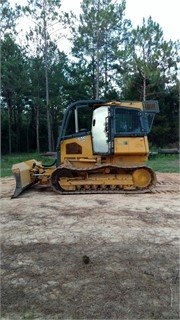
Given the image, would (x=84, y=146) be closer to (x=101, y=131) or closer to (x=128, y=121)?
(x=101, y=131)

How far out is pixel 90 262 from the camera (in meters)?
3.35

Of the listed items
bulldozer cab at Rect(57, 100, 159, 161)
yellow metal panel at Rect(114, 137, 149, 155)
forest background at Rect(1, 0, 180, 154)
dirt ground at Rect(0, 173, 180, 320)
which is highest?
forest background at Rect(1, 0, 180, 154)

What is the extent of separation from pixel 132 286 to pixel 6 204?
4041mm

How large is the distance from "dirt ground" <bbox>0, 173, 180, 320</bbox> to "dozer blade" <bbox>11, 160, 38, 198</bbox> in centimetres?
121

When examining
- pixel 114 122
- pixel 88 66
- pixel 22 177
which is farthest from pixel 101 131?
pixel 88 66

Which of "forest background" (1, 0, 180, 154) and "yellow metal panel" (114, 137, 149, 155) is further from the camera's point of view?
"forest background" (1, 0, 180, 154)

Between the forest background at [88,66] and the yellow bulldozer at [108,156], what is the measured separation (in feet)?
45.0

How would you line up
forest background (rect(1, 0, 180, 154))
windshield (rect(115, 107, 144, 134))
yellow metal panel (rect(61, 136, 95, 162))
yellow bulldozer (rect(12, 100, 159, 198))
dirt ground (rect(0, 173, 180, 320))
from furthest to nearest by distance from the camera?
forest background (rect(1, 0, 180, 154))
yellow metal panel (rect(61, 136, 95, 162))
windshield (rect(115, 107, 144, 134))
yellow bulldozer (rect(12, 100, 159, 198))
dirt ground (rect(0, 173, 180, 320))

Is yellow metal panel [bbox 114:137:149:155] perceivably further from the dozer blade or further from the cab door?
the dozer blade

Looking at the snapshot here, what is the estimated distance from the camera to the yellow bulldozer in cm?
764

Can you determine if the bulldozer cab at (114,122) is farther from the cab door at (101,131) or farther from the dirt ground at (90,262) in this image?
the dirt ground at (90,262)

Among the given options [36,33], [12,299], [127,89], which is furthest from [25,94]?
[12,299]

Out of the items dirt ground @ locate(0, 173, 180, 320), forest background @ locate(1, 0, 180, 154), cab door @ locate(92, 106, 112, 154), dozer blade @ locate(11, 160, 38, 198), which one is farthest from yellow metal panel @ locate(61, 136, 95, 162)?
forest background @ locate(1, 0, 180, 154)

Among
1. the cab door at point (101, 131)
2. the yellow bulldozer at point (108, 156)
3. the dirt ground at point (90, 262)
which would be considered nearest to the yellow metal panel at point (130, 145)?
the yellow bulldozer at point (108, 156)
